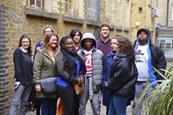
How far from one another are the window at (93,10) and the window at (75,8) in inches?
41.3

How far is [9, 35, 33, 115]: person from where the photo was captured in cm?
806

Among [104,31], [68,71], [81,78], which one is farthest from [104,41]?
[68,71]

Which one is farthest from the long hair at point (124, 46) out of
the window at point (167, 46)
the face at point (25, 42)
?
the window at point (167, 46)

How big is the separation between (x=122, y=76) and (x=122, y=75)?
0.06 feet

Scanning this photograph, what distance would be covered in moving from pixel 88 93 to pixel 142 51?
3.87 feet

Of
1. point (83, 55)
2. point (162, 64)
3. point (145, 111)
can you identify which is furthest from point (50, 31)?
point (145, 111)

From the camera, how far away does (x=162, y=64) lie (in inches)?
322

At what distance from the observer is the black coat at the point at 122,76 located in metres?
7.24

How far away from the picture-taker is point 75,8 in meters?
15.2

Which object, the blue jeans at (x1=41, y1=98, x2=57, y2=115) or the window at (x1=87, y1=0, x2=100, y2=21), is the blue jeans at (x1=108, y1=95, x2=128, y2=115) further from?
the window at (x1=87, y1=0, x2=100, y2=21)

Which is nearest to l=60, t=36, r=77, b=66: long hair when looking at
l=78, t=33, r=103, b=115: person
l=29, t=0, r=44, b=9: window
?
l=78, t=33, r=103, b=115: person

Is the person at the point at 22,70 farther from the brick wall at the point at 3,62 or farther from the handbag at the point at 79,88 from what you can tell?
the handbag at the point at 79,88

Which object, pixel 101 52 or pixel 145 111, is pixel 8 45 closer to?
pixel 101 52

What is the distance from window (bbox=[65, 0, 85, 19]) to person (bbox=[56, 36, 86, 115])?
6488mm
